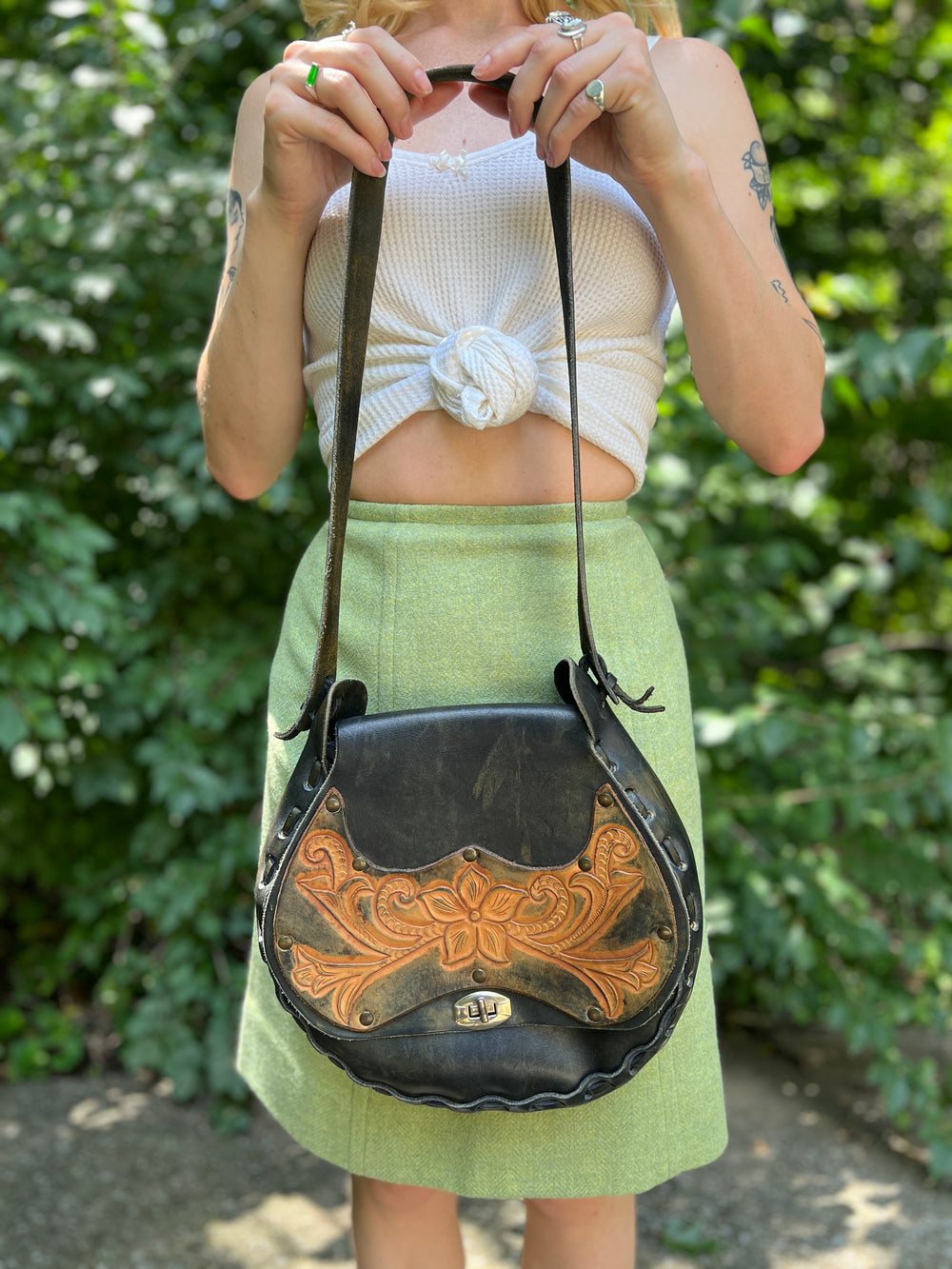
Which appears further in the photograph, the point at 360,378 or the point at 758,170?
the point at 758,170

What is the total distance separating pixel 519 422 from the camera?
114cm

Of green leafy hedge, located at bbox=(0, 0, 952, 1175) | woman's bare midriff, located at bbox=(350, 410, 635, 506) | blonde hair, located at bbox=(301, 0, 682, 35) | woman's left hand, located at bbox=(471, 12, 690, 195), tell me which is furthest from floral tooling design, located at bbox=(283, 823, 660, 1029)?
green leafy hedge, located at bbox=(0, 0, 952, 1175)

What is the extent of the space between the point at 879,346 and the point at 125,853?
2017mm

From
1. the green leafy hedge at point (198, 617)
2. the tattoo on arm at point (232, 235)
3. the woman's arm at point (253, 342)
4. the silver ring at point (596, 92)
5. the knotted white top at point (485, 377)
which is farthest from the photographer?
the green leafy hedge at point (198, 617)

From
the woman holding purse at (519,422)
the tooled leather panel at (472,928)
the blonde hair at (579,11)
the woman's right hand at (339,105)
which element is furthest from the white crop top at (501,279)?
the tooled leather panel at (472,928)

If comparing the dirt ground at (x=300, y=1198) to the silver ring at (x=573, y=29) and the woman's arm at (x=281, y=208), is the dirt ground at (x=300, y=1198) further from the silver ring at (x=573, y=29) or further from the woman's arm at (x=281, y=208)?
the silver ring at (x=573, y=29)

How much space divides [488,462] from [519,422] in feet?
0.16

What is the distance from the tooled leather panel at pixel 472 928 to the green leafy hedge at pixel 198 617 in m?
1.26

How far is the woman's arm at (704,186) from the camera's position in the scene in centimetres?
96

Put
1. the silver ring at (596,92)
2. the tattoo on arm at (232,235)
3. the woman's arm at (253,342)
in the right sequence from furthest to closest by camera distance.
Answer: the tattoo on arm at (232,235) → the woman's arm at (253,342) → the silver ring at (596,92)

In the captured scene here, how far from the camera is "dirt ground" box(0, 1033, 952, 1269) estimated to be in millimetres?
2229

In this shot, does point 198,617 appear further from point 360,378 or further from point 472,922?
point 472,922

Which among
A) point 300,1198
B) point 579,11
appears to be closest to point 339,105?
point 579,11

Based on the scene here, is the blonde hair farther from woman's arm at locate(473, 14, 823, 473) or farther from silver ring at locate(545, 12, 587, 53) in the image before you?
silver ring at locate(545, 12, 587, 53)
